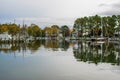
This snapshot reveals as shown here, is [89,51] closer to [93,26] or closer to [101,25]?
[101,25]

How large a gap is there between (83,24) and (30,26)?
37.4m

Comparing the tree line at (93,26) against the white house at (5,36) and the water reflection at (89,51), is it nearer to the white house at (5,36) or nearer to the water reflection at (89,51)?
the white house at (5,36)

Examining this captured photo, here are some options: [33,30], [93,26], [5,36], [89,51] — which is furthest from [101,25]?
[89,51]

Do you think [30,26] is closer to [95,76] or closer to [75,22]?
[75,22]

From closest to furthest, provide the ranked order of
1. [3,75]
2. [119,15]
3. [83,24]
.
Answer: [3,75], [119,15], [83,24]

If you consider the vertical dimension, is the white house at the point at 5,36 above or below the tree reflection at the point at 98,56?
above

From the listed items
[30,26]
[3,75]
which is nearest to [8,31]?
[30,26]

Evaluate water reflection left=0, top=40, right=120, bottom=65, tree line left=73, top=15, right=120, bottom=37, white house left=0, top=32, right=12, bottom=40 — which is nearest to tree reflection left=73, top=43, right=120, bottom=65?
water reflection left=0, top=40, right=120, bottom=65

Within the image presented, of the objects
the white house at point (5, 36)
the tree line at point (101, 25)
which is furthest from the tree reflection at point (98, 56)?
the tree line at point (101, 25)

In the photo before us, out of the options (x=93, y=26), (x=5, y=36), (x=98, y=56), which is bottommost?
(x=98, y=56)

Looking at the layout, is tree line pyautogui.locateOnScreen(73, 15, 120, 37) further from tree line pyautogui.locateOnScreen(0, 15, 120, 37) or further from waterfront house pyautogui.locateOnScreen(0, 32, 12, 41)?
waterfront house pyautogui.locateOnScreen(0, 32, 12, 41)

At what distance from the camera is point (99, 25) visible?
117 m

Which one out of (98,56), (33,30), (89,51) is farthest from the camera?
(33,30)

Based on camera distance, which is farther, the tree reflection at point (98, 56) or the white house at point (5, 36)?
the white house at point (5, 36)
